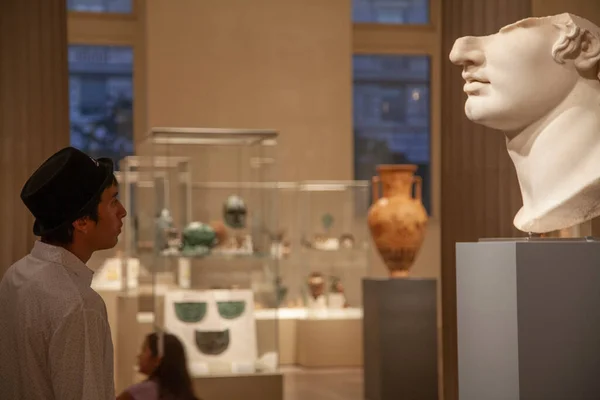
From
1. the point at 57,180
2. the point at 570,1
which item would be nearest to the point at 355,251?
the point at 570,1

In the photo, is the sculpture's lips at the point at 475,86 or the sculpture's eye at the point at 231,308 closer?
the sculpture's lips at the point at 475,86

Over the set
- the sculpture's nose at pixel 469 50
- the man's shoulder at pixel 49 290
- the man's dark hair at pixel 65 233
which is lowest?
the man's shoulder at pixel 49 290

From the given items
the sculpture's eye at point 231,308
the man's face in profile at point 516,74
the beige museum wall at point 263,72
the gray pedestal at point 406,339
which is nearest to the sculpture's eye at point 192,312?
the sculpture's eye at point 231,308

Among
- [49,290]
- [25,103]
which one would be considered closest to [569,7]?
[25,103]

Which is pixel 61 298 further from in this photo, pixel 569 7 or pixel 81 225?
pixel 569 7

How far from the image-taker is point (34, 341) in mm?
2291

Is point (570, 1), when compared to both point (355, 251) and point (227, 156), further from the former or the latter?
point (355, 251)

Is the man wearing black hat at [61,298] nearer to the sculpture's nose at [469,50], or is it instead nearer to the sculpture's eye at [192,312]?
the sculpture's nose at [469,50]

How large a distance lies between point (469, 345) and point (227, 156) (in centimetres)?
286

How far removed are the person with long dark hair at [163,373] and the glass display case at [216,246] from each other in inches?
12.1

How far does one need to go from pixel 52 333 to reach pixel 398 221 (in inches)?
209

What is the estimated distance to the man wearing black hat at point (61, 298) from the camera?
7.38ft

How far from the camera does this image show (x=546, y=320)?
3.38m

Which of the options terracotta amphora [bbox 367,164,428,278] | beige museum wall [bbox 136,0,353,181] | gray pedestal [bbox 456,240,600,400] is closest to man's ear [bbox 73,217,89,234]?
gray pedestal [bbox 456,240,600,400]
